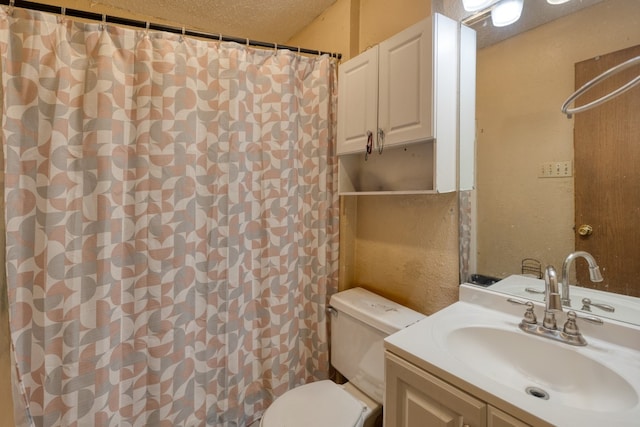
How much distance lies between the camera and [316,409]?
3.81 feet

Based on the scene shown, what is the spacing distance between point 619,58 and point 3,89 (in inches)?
84.6

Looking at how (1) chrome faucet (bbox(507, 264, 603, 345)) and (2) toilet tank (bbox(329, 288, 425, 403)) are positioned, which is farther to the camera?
(2) toilet tank (bbox(329, 288, 425, 403))

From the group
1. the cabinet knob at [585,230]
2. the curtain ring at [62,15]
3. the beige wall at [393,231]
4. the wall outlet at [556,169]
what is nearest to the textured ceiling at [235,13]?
the beige wall at [393,231]

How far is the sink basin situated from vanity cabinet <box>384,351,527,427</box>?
0.51ft

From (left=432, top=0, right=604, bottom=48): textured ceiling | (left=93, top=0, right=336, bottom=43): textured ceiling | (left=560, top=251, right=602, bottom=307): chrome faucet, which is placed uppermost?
(left=93, top=0, right=336, bottom=43): textured ceiling

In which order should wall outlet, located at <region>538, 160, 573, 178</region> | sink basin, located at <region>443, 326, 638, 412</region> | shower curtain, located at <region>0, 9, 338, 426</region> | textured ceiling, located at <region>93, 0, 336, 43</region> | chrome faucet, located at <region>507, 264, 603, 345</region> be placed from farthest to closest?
textured ceiling, located at <region>93, 0, 336, 43</region>, shower curtain, located at <region>0, 9, 338, 426</region>, wall outlet, located at <region>538, 160, 573, 178</region>, chrome faucet, located at <region>507, 264, 603, 345</region>, sink basin, located at <region>443, 326, 638, 412</region>


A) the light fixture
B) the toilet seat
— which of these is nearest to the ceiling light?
the light fixture

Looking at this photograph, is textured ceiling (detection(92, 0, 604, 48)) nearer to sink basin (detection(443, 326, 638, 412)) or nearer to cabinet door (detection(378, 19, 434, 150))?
cabinet door (detection(378, 19, 434, 150))

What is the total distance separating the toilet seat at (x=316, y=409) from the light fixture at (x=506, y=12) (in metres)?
1.70

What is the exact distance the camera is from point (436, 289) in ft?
4.15

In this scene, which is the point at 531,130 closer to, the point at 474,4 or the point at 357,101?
the point at 474,4

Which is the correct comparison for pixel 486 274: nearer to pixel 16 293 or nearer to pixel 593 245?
pixel 593 245

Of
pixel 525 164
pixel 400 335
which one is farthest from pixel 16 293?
pixel 525 164

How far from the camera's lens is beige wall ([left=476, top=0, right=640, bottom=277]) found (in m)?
0.92
